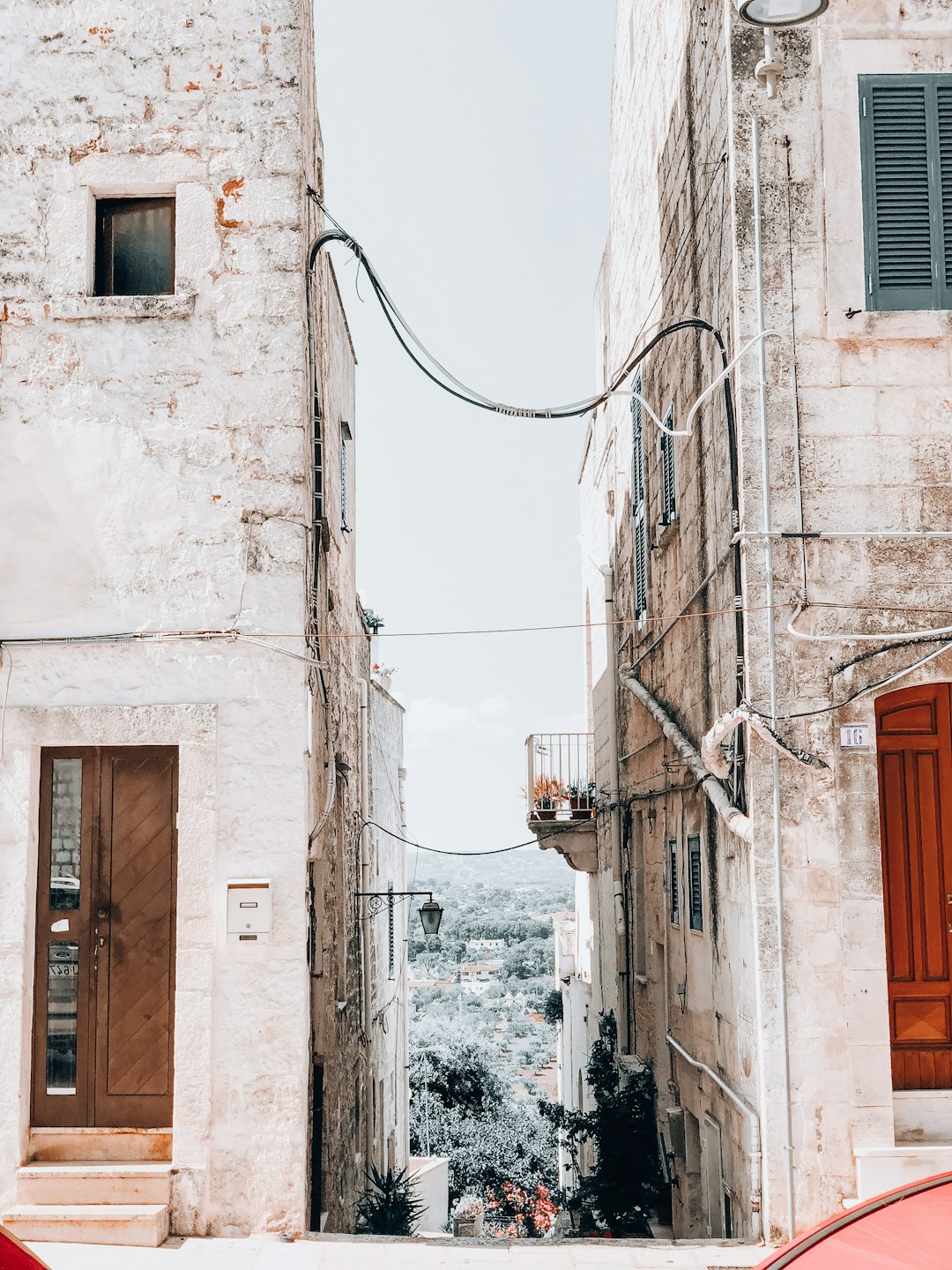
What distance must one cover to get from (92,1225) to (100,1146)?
510 mm

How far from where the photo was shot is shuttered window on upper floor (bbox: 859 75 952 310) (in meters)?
7.13

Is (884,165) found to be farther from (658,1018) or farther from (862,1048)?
(658,1018)

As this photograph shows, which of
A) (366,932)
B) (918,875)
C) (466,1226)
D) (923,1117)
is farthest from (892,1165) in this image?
(366,932)

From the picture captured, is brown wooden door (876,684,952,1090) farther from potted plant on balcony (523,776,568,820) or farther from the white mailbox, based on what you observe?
potted plant on balcony (523,776,568,820)

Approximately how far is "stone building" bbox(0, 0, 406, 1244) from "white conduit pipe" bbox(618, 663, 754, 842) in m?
2.63

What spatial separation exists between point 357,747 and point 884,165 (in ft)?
28.8

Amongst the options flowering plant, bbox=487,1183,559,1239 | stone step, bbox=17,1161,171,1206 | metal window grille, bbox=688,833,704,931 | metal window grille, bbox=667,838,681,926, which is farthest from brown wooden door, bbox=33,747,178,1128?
flowering plant, bbox=487,1183,559,1239

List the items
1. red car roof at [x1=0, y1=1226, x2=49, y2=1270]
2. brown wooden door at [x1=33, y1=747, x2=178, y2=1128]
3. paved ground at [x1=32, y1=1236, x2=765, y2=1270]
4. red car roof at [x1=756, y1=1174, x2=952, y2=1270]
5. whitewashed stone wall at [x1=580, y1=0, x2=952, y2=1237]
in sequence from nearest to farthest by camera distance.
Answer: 1. red car roof at [x1=756, y1=1174, x2=952, y2=1270]
2. red car roof at [x1=0, y1=1226, x2=49, y2=1270]
3. paved ground at [x1=32, y1=1236, x2=765, y2=1270]
4. whitewashed stone wall at [x1=580, y1=0, x2=952, y2=1237]
5. brown wooden door at [x1=33, y1=747, x2=178, y2=1128]

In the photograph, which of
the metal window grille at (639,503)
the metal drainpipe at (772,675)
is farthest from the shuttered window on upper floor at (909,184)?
the metal window grille at (639,503)

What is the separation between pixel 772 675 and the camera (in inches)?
269

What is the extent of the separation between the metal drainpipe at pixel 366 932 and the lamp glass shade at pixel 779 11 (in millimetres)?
9515

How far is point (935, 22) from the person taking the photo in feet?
23.6

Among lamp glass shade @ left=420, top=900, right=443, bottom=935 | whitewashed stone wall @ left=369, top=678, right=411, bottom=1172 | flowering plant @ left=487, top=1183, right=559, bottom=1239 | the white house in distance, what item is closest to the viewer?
lamp glass shade @ left=420, top=900, right=443, bottom=935

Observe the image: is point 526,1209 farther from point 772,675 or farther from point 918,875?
point 772,675
